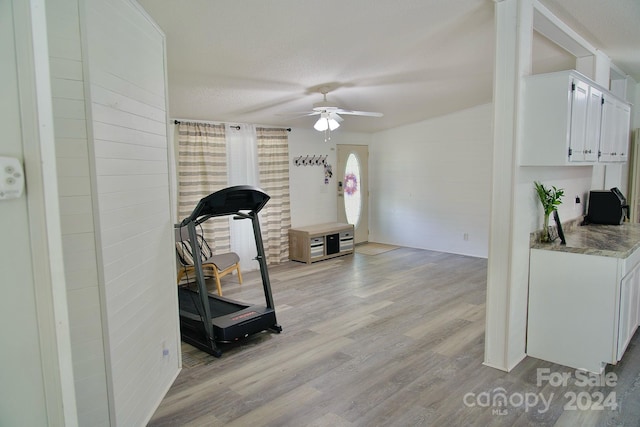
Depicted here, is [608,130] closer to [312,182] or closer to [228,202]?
[228,202]

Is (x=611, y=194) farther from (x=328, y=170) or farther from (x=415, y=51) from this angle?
(x=328, y=170)

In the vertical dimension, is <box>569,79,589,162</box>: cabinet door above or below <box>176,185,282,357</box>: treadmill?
above

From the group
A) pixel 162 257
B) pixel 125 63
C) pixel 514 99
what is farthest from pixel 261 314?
pixel 514 99

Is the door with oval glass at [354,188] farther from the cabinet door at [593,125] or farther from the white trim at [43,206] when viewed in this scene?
the white trim at [43,206]

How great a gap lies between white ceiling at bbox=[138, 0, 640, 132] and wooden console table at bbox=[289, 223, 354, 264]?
2.04 meters

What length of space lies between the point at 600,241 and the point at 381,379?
2.10m

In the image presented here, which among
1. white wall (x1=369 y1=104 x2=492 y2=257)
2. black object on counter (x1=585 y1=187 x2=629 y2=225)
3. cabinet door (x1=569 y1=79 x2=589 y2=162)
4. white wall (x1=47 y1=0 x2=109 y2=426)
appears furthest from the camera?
white wall (x1=369 y1=104 x2=492 y2=257)

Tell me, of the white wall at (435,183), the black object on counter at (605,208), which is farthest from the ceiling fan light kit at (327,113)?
the white wall at (435,183)

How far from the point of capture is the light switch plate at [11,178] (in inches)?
33.0

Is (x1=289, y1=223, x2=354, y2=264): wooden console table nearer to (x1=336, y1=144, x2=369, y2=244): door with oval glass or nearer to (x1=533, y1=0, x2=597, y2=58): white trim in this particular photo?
(x1=336, y1=144, x2=369, y2=244): door with oval glass

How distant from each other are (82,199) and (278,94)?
304cm

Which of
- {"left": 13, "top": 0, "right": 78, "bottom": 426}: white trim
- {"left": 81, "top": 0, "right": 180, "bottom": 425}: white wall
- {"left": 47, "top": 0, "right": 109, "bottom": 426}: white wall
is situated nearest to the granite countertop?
{"left": 81, "top": 0, "right": 180, "bottom": 425}: white wall

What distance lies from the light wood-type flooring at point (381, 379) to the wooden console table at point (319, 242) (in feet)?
6.06

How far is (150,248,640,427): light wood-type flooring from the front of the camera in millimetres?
2406
